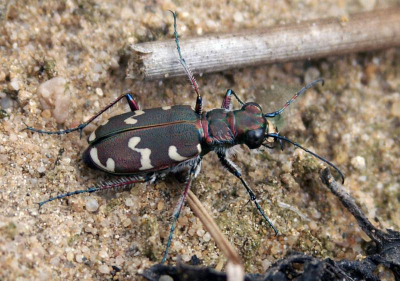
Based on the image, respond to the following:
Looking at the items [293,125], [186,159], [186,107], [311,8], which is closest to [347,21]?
[311,8]

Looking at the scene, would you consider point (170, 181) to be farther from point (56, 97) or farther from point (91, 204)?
point (56, 97)

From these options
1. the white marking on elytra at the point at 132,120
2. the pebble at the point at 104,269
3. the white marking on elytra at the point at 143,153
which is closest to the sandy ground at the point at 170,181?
the pebble at the point at 104,269

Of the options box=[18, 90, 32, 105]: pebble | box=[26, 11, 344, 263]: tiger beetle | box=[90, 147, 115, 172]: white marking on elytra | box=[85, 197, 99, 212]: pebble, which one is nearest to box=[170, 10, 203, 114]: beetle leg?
box=[26, 11, 344, 263]: tiger beetle

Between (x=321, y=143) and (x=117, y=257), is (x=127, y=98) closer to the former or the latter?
(x=117, y=257)

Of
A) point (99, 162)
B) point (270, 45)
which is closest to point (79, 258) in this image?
point (99, 162)

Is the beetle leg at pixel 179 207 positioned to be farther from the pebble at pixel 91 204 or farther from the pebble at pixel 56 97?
the pebble at pixel 56 97

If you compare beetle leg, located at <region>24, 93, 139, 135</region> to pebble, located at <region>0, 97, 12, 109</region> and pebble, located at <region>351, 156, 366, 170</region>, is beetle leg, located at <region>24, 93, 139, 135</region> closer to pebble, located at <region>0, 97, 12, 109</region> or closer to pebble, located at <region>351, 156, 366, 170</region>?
pebble, located at <region>0, 97, 12, 109</region>
